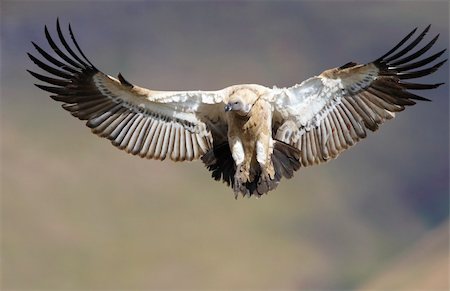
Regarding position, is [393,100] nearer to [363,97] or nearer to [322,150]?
[363,97]

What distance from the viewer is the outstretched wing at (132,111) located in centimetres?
570

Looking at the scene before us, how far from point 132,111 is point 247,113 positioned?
96cm

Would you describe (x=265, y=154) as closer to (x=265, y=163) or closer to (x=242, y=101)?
(x=265, y=163)

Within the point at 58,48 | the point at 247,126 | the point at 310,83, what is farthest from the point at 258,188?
the point at 58,48

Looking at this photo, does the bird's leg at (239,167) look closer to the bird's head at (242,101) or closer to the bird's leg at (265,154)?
the bird's leg at (265,154)

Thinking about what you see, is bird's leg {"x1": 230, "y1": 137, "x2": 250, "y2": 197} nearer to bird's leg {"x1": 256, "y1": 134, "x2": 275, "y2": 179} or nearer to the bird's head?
bird's leg {"x1": 256, "y1": 134, "x2": 275, "y2": 179}

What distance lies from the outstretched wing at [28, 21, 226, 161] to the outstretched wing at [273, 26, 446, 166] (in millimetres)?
542

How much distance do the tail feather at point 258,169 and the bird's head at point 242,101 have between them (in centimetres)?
35

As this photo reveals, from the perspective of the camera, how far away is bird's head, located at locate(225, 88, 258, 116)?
5.22 metres

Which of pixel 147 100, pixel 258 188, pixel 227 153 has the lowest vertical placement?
pixel 258 188

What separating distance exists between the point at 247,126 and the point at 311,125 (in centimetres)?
56

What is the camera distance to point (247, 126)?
5.39 meters

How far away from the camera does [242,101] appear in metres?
5.24

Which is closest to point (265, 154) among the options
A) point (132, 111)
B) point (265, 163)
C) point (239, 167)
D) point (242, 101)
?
point (265, 163)
